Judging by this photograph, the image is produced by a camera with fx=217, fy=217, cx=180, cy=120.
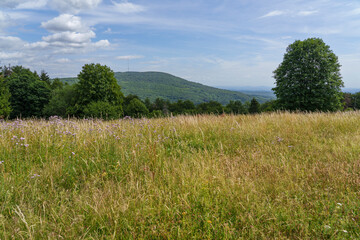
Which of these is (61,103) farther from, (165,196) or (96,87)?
(165,196)

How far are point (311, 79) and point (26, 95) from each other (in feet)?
→ 204

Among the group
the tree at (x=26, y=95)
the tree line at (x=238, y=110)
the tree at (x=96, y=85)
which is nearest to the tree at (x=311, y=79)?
the tree line at (x=238, y=110)

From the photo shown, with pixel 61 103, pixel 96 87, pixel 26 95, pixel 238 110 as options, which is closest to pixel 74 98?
pixel 96 87

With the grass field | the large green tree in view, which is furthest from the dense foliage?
the grass field

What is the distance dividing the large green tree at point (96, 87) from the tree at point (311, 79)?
1113 inches

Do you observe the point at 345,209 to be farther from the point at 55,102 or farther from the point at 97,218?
the point at 55,102

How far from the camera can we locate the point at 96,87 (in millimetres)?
40469

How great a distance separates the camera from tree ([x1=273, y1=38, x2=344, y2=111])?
25703 mm

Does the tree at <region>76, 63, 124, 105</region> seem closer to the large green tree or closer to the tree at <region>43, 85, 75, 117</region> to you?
the large green tree

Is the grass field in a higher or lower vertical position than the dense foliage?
lower

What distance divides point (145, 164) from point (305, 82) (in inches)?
1118

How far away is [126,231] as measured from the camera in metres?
2.33

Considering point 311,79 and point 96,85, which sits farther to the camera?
point 96,85

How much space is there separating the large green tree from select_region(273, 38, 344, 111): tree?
92.8 feet
